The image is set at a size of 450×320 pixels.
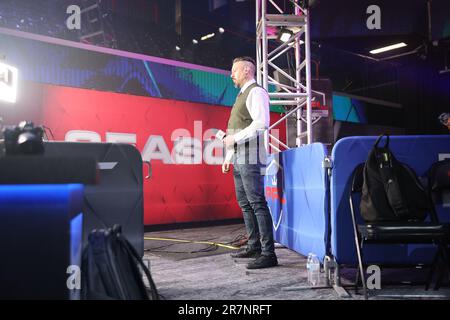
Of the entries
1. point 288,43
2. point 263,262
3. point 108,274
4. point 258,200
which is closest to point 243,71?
point 258,200

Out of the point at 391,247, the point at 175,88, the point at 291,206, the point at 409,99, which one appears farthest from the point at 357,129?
the point at 391,247

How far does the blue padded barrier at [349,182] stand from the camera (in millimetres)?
2691

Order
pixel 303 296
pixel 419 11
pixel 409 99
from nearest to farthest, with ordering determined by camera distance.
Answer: pixel 303 296, pixel 419 11, pixel 409 99

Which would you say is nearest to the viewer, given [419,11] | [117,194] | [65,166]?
[65,166]

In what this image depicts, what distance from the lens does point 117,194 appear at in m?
2.65

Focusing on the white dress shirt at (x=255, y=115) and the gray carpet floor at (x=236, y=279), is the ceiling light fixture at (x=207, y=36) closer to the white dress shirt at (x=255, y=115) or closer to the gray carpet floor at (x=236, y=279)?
the gray carpet floor at (x=236, y=279)

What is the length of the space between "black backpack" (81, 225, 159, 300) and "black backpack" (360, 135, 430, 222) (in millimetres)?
1519

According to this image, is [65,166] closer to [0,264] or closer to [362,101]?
[0,264]

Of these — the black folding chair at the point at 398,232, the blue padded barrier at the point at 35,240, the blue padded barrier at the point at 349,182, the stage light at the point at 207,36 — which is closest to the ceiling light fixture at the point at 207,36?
the stage light at the point at 207,36

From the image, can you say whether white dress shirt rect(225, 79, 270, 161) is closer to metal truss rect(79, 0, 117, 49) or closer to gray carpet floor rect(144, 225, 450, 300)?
gray carpet floor rect(144, 225, 450, 300)

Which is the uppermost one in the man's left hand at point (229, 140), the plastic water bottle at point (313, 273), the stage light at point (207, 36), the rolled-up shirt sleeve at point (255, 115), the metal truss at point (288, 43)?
the stage light at point (207, 36)

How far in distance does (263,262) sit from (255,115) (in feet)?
3.98

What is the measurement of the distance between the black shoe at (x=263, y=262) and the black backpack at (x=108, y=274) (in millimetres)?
1765
